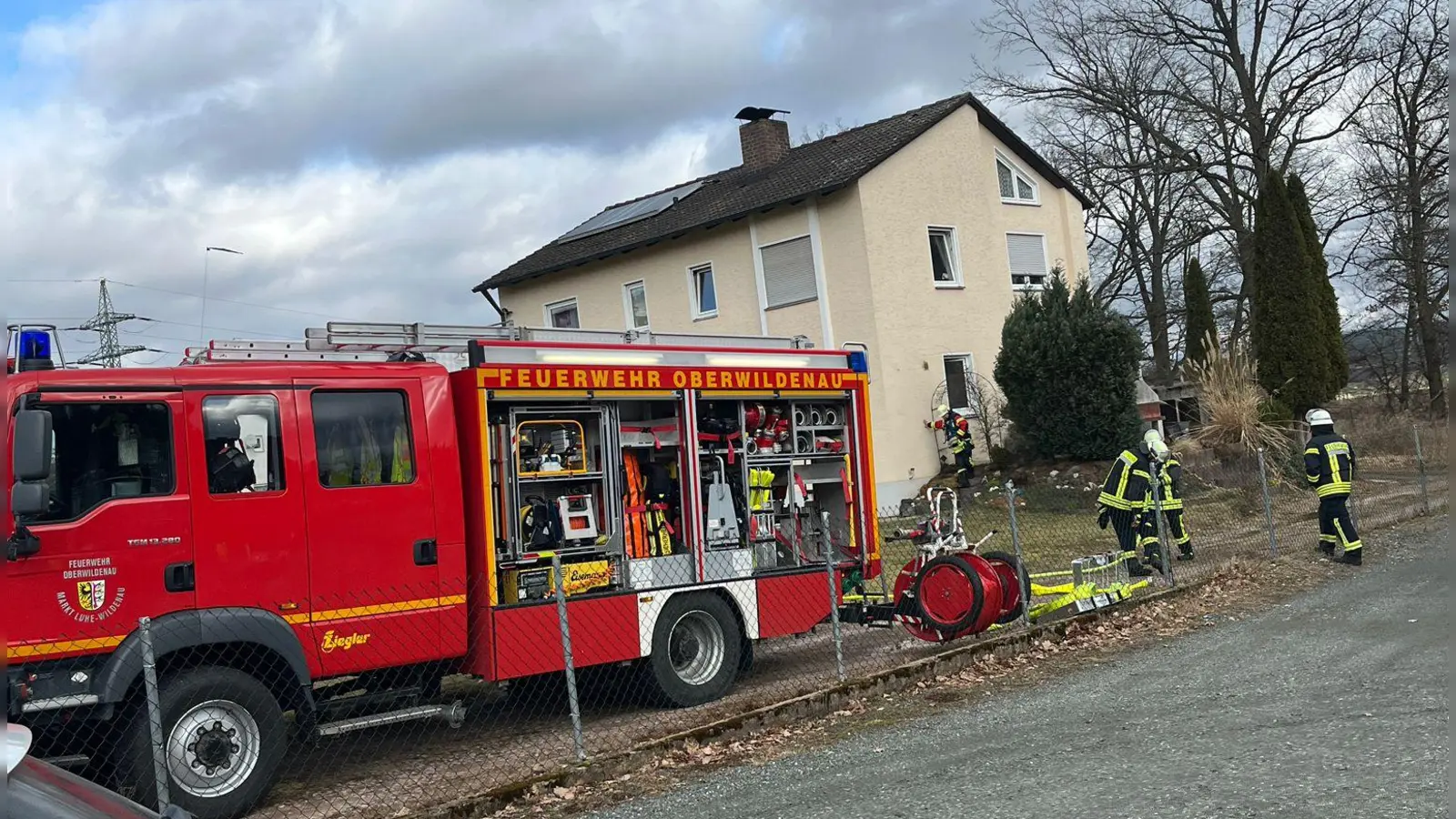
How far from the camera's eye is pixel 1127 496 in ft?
45.6

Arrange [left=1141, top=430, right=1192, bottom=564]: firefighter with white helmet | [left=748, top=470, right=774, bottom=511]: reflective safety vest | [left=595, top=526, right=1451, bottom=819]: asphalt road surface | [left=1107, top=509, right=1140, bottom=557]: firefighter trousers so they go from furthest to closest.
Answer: [left=1107, top=509, right=1140, bottom=557]: firefighter trousers
[left=1141, top=430, right=1192, bottom=564]: firefighter with white helmet
[left=748, top=470, right=774, bottom=511]: reflective safety vest
[left=595, top=526, right=1451, bottom=819]: asphalt road surface

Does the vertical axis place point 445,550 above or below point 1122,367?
below

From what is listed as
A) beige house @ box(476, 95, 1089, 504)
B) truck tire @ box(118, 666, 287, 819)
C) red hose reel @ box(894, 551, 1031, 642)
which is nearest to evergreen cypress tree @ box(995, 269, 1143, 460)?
beige house @ box(476, 95, 1089, 504)

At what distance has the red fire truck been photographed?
263 inches

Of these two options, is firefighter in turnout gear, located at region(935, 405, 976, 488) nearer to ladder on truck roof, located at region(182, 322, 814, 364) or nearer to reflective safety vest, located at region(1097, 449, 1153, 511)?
reflective safety vest, located at region(1097, 449, 1153, 511)

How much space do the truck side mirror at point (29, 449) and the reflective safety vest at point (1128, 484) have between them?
35.5ft

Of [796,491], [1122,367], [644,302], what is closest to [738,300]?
[644,302]

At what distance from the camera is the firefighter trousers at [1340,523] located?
14.0 metres

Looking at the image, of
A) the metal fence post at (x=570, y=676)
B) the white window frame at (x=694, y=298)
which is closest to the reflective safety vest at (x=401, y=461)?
the metal fence post at (x=570, y=676)

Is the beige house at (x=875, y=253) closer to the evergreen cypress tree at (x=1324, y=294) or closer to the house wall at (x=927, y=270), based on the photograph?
the house wall at (x=927, y=270)

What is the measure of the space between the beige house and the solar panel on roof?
0.40 feet

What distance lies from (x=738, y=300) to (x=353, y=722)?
20.4 m

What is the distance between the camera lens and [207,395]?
24.0 ft

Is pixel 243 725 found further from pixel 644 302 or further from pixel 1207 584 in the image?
pixel 644 302
